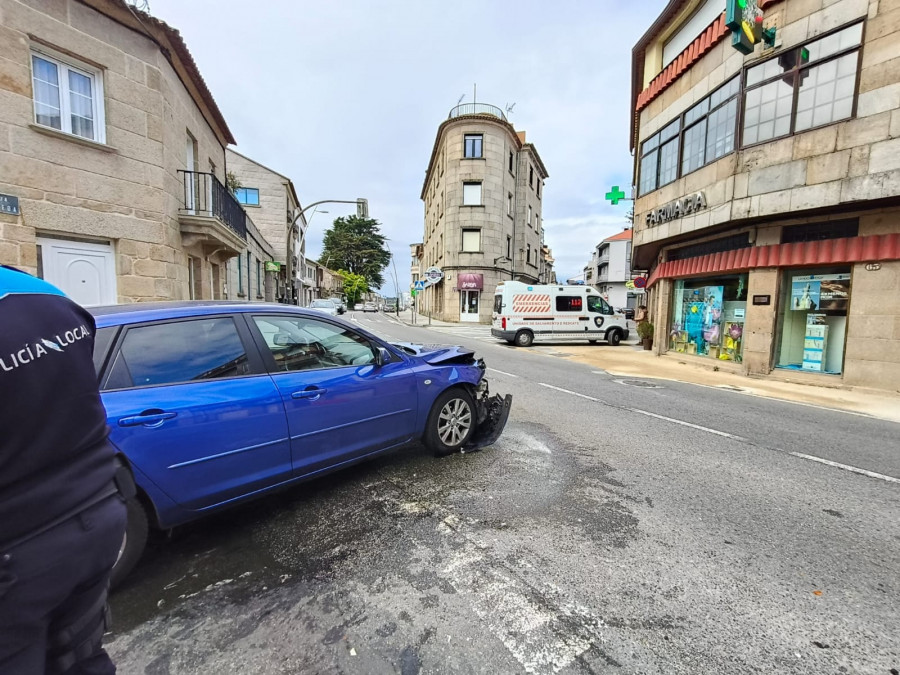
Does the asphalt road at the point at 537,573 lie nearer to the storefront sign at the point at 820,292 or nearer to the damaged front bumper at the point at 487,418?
the damaged front bumper at the point at 487,418

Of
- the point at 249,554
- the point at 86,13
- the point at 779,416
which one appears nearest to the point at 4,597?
the point at 249,554

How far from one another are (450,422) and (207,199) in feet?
32.8

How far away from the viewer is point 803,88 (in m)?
9.39

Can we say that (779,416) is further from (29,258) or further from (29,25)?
(29,25)

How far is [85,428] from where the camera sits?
4.21 ft

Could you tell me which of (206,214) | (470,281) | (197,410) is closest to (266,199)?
(470,281)

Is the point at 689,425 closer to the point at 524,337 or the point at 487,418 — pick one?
the point at 487,418

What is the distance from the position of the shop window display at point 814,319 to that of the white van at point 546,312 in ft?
24.4

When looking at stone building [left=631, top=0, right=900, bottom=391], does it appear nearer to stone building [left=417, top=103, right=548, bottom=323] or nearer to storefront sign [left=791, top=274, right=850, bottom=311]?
storefront sign [left=791, top=274, right=850, bottom=311]

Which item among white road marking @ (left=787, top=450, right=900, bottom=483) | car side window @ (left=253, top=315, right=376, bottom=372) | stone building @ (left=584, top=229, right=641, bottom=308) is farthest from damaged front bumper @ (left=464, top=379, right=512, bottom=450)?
stone building @ (left=584, top=229, right=641, bottom=308)

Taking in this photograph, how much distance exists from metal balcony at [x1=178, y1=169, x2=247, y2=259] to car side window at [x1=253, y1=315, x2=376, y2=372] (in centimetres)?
772

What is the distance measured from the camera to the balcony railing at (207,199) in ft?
32.1

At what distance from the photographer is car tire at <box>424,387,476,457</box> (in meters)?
4.17

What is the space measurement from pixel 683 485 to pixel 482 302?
2904 cm
